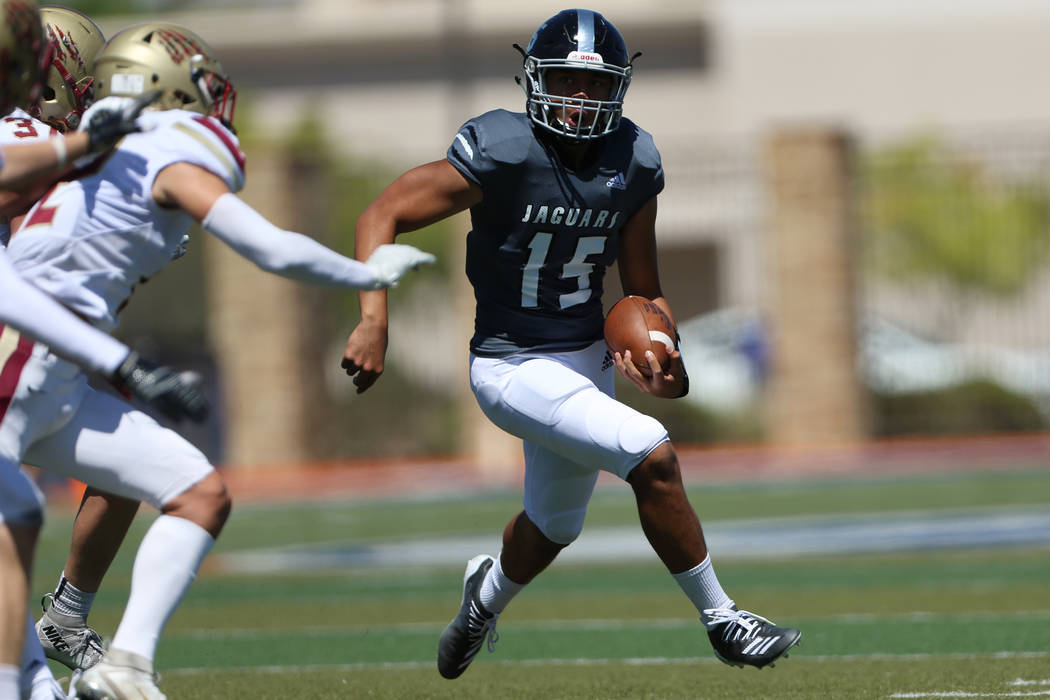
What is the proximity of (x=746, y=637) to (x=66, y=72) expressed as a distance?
8.85ft

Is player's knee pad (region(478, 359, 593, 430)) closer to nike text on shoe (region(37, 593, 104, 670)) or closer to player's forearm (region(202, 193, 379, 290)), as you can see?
player's forearm (region(202, 193, 379, 290))

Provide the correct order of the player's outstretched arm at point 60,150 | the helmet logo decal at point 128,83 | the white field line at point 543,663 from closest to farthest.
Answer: the player's outstretched arm at point 60,150
the helmet logo decal at point 128,83
the white field line at point 543,663

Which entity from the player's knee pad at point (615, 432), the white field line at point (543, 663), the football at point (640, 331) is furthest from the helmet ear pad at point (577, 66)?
the white field line at point (543, 663)

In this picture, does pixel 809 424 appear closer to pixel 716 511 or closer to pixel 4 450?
pixel 716 511

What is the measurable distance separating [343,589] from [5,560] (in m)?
5.15

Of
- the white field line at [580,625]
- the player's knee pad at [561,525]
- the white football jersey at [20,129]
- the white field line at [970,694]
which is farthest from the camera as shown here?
the white field line at [580,625]

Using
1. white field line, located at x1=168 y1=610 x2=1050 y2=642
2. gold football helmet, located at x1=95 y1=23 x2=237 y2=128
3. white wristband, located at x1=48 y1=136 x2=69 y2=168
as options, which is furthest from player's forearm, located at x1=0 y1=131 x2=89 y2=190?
white field line, located at x1=168 y1=610 x2=1050 y2=642

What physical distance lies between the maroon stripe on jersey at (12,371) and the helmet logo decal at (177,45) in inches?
33.9

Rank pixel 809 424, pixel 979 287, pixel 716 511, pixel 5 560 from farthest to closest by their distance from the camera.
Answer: pixel 979 287 → pixel 809 424 → pixel 716 511 → pixel 5 560

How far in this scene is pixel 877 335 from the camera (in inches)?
835

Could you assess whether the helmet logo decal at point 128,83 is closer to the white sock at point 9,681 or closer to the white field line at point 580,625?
the white sock at point 9,681

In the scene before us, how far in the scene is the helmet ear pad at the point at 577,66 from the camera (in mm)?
5012

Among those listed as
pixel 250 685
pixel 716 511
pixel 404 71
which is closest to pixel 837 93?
pixel 404 71

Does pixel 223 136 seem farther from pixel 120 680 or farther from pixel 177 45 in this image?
pixel 120 680
